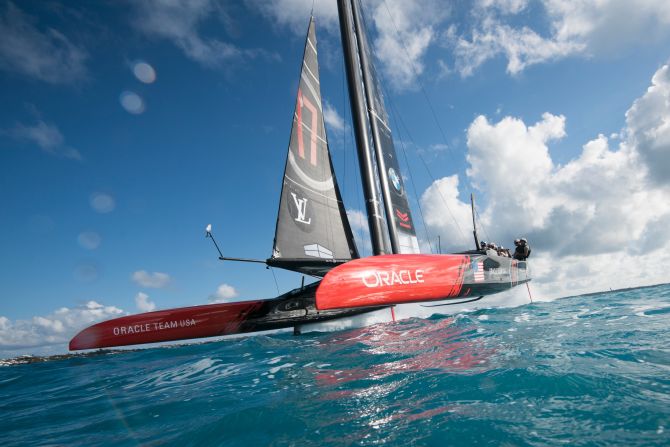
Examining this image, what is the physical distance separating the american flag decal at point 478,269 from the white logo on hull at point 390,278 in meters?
2.23

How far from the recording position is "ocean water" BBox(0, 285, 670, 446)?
5.23ft

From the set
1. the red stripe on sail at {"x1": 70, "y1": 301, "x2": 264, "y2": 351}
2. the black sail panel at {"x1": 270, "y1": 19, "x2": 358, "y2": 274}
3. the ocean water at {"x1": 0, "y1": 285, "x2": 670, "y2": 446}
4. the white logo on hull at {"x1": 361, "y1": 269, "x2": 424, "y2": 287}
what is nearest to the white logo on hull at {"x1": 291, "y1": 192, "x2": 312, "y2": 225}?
the black sail panel at {"x1": 270, "y1": 19, "x2": 358, "y2": 274}

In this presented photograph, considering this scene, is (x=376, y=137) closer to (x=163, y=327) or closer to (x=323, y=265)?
(x=323, y=265)

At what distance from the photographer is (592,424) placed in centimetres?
150

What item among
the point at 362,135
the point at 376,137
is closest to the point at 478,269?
the point at 362,135

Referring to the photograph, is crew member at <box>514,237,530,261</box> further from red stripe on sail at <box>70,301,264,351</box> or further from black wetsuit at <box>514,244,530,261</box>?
red stripe on sail at <box>70,301,264,351</box>

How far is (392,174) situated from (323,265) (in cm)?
520

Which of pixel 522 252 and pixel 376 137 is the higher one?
pixel 376 137

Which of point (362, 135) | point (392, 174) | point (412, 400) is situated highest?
point (362, 135)

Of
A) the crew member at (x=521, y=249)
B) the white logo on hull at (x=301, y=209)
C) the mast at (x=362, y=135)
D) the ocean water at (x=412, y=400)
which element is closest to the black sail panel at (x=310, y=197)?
the white logo on hull at (x=301, y=209)

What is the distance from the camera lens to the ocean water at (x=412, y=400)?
1.59 m

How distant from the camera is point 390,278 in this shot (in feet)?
17.2

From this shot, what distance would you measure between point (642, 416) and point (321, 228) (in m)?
6.41

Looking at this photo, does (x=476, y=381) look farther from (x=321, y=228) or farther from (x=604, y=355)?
(x=321, y=228)
